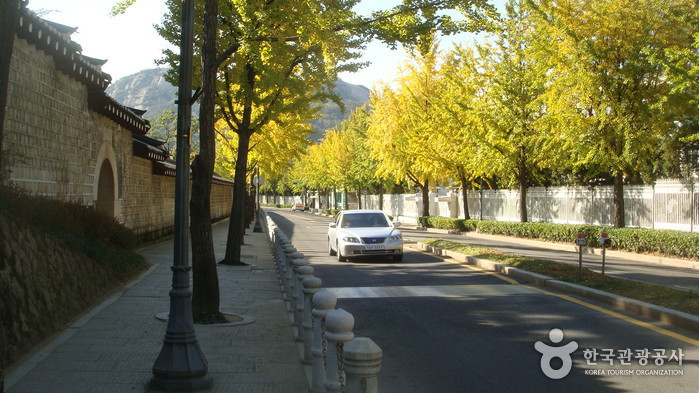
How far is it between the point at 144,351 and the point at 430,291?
648cm

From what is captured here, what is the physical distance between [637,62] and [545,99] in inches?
151

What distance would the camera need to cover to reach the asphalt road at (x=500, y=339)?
6.28 m

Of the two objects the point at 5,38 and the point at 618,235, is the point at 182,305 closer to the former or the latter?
the point at 5,38

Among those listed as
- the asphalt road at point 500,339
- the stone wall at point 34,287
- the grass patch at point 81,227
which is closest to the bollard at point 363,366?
the asphalt road at point 500,339

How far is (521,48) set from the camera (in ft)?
96.0

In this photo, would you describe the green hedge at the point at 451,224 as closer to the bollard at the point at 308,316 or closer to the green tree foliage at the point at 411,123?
the green tree foliage at the point at 411,123

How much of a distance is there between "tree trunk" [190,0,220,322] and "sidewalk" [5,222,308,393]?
1.56ft

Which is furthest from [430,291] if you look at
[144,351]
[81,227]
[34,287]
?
[34,287]

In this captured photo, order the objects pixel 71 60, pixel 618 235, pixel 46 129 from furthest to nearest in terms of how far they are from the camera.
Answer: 1. pixel 618 235
2. pixel 71 60
3. pixel 46 129

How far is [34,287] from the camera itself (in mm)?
7488

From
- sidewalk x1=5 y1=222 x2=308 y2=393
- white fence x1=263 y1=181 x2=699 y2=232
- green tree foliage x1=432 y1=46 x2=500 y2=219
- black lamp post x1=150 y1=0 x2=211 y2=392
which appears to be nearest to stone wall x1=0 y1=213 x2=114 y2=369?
sidewalk x1=5 y1=222 x2=308 y2=393

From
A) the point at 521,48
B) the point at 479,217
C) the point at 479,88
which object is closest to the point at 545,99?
the point at 521,48

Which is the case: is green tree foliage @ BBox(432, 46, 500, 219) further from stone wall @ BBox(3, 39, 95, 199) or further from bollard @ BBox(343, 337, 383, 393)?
bollard @ BBox(343, 337, 383, 393)

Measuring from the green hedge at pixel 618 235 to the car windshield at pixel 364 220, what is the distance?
653 centimetres
